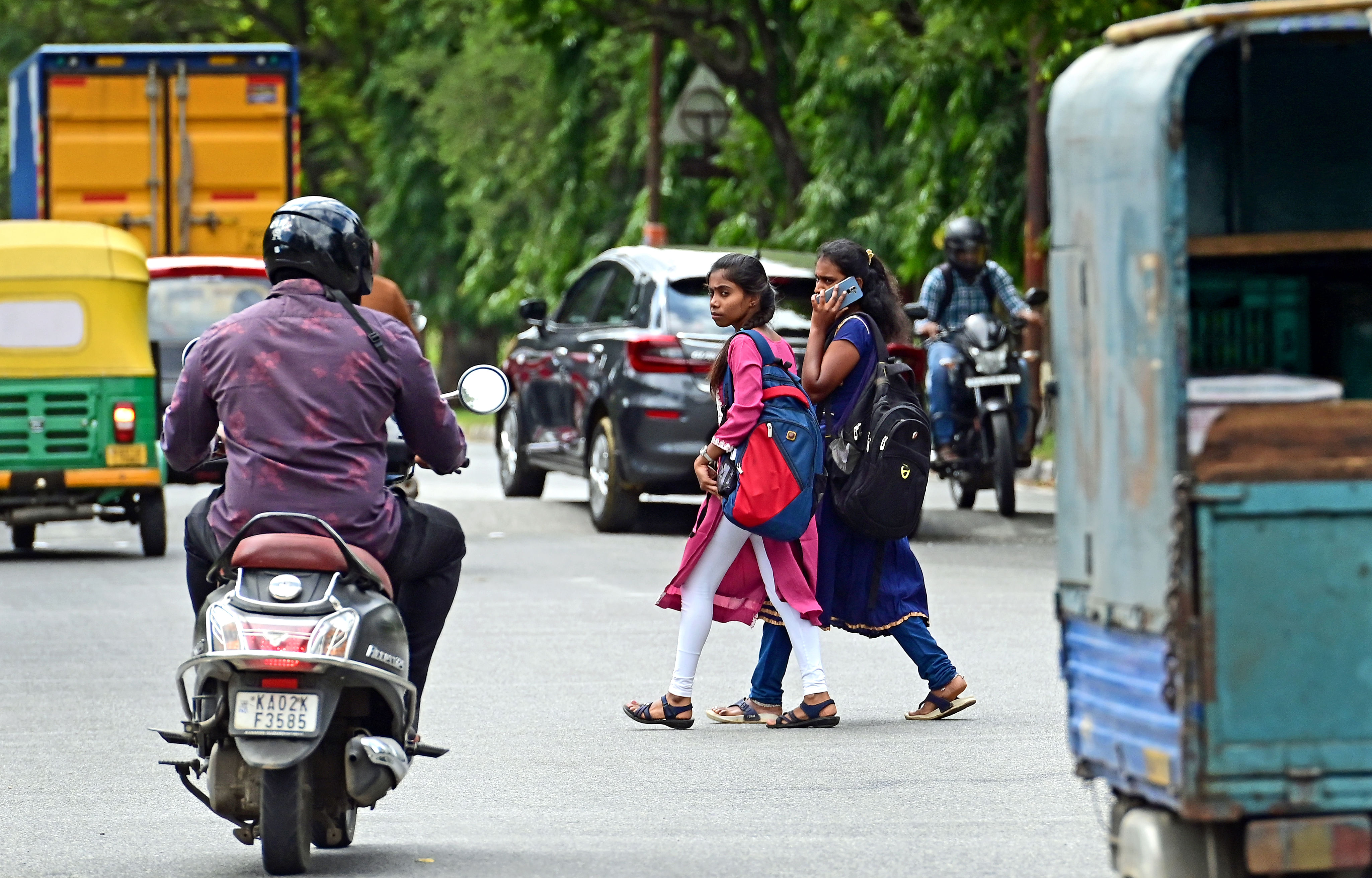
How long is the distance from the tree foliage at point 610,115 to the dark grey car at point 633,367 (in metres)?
2.61

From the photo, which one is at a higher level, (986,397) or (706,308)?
(706,308)

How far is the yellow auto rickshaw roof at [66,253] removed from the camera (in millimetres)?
15141

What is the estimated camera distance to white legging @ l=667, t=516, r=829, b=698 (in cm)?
859

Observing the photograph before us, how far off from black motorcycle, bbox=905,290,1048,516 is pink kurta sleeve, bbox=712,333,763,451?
726 centimetres

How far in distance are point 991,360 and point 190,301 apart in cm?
651

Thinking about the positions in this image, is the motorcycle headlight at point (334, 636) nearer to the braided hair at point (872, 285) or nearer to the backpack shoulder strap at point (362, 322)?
the backpack shoulder strap at point (362, 322)

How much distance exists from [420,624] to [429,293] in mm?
35455

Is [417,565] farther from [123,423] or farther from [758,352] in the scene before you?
[123,423]

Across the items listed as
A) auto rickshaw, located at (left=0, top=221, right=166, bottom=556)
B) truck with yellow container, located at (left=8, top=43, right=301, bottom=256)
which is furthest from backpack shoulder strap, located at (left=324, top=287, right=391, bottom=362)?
truck with yellow container, located at (left=8, top=43, right=301, bottom=256)

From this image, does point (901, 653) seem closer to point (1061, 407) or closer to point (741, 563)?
point (741, 563)

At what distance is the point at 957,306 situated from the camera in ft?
52.9

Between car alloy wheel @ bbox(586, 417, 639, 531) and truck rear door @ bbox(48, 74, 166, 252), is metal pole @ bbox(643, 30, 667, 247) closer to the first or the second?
truck rear door @ bbox(48, 74, 166, 252)

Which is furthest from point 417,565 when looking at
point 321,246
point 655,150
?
point 655,150

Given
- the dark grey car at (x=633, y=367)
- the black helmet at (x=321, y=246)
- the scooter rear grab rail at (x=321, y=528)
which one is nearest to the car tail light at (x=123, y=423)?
the dark grey car at (x=633, y=367)
